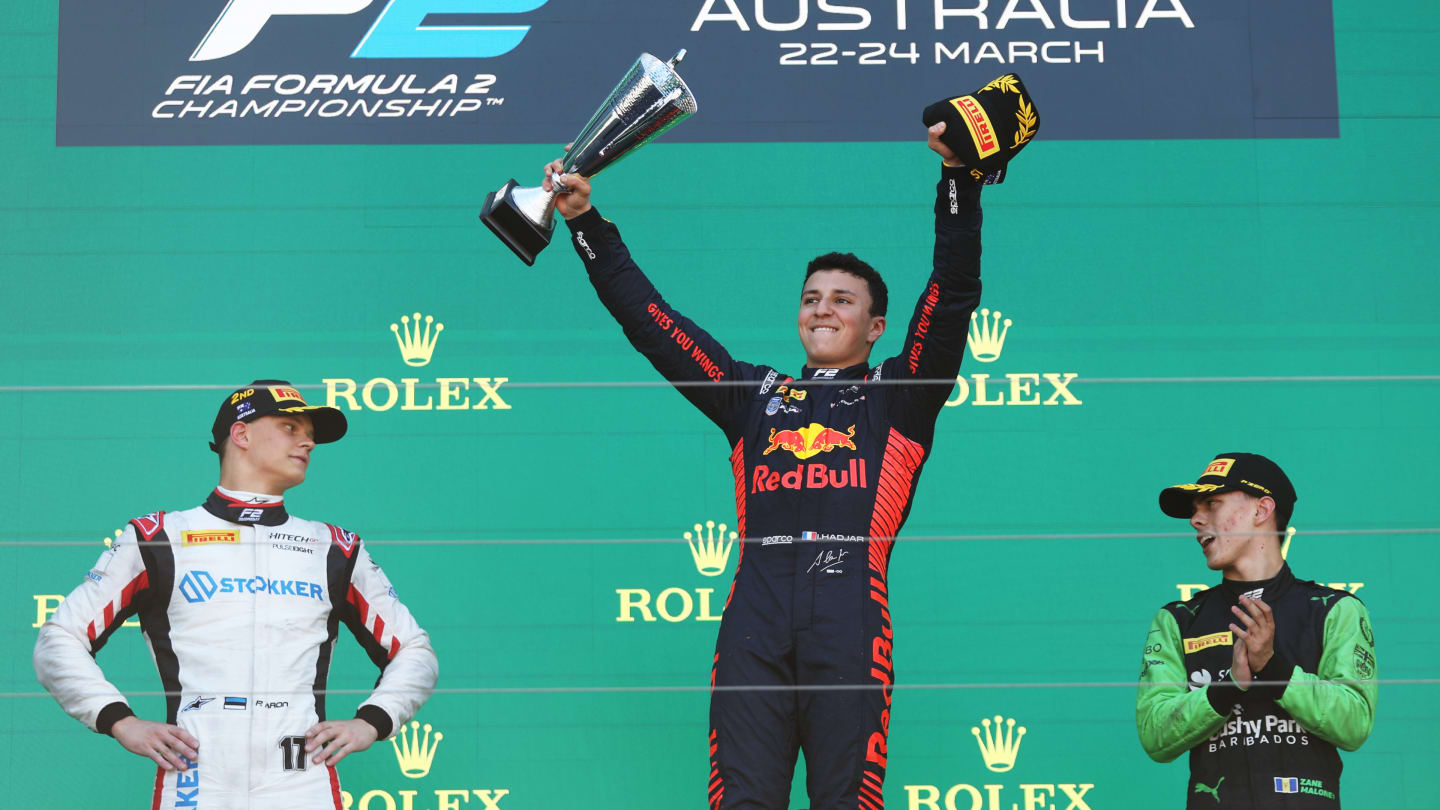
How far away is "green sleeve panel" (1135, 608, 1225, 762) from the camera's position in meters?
2.51

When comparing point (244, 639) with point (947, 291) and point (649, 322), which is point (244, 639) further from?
point (947, 291)

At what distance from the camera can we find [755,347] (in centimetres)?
325

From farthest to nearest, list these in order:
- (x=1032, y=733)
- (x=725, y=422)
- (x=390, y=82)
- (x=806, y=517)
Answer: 1. (x=390, y=82)
2. (x=1032, y=733)
3. (x=725, y=422)
4. (x=806, y=517)

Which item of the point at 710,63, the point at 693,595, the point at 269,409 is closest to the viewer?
the point at 269,409

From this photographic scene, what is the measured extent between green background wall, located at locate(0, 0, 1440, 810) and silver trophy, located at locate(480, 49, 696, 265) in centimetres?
72

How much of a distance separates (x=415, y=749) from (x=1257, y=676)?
1.42 m

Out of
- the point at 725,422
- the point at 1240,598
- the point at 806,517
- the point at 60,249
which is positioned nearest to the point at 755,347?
the point at 725,422

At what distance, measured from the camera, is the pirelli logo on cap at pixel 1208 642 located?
2.60 meters

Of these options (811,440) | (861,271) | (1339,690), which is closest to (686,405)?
(861,271)

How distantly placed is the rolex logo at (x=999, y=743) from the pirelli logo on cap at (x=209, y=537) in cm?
131

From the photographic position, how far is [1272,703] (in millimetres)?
2527

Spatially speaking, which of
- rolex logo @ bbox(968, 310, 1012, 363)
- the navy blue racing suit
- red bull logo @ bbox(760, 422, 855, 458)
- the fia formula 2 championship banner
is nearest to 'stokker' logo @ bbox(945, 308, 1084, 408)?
rolex logo @ bbox(968, 310, 1012, 363)

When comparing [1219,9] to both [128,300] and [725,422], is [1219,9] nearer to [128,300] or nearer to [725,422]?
[725,422]

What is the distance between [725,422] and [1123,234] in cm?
102
